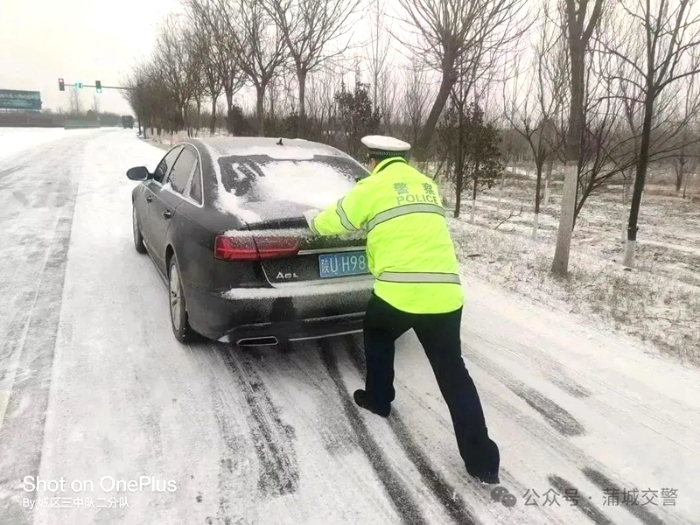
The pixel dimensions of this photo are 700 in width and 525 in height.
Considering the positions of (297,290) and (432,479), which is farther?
(297,290)

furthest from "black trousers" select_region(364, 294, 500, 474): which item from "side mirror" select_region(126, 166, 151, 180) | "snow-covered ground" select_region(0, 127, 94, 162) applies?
"snow-covered ground" select_region(0, 127, 94, 162)

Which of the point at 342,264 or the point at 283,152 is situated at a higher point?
the point at 283,152

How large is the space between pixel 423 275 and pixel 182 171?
2714 mm

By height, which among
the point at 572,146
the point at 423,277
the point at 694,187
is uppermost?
the point at 572,146

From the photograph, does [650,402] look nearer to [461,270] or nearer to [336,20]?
[461,270]

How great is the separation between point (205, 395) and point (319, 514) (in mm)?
1211

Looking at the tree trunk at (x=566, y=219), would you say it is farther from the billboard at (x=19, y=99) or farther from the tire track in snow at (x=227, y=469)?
the billboard at (x=19, y=99)

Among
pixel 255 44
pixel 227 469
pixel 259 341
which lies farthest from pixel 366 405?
pixel 255 44

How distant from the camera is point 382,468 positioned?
242 centimetres

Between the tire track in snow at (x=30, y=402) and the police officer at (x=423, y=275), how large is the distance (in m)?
1.89

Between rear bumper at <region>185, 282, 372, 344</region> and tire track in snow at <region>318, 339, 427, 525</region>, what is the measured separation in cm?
43

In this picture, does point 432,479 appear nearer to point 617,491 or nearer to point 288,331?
point 617,491

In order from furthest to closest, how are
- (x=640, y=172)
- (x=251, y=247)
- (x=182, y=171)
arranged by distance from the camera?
(x=640, y=172), (x=182, y=171), (x=251, y=247)

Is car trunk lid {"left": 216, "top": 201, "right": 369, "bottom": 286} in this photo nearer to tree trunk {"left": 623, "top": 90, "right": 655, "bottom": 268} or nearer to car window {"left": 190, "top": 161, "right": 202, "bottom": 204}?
car window {"left": 190, "top": 161, "right": 202, "bottom": 204}
